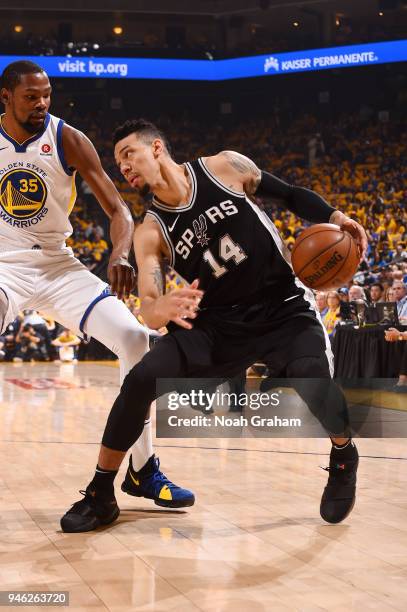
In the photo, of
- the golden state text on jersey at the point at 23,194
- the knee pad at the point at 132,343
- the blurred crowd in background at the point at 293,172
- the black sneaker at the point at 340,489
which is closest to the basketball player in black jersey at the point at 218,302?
the black sneaker at the point at 340,489

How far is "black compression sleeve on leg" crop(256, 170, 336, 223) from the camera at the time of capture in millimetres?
3783

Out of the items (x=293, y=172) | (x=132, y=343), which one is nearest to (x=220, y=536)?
(x=132, y=343)

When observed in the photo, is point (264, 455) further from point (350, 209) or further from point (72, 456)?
point (350, 209)

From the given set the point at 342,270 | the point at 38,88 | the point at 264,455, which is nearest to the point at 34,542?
the point at 342,270

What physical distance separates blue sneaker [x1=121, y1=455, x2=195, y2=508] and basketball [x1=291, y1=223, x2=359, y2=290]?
46.5 inches

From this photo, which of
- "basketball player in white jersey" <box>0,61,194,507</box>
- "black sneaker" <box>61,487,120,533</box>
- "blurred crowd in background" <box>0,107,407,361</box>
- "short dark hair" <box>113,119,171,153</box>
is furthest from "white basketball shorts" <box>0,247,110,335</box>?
"blurred crowd in background" <box>0,107,407,361</box>

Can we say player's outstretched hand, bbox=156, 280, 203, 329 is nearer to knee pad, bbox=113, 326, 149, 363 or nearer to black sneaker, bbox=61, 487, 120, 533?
knee pad, bbox=113, 326, 149, 363

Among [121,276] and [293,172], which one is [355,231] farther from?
[293,172]

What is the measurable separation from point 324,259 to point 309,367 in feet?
1.62

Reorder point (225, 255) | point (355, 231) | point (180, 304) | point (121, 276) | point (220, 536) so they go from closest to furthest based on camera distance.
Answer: point (180, 304)
point (220, 536)
point (121, 276)
point (225, 255)
point (355, 231)

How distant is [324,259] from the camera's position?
141 inches

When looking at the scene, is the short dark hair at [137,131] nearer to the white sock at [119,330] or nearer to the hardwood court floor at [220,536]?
the white sock at [119,330]

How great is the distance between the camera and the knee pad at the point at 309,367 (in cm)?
343

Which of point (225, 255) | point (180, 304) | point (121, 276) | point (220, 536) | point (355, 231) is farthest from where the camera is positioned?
point (355, 231)
